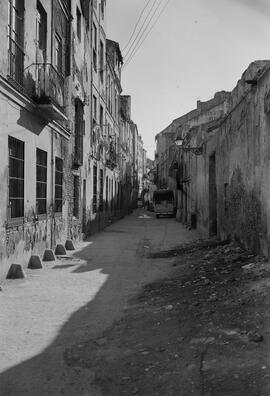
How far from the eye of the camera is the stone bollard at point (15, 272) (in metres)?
8.64

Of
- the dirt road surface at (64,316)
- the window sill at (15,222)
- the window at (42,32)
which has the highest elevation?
the window at (42,32)

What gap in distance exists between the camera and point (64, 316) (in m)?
6.18

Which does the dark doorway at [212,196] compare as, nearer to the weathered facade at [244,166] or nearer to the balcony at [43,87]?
the weathered facade at [244,166]

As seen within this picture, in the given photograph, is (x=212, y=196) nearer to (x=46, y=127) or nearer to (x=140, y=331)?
(x=46, y=127)

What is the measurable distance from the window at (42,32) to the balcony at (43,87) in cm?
33

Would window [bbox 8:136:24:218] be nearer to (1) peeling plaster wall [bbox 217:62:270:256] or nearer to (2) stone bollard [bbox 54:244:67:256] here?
(2) stone bollard [bbox 54:244:67:256]

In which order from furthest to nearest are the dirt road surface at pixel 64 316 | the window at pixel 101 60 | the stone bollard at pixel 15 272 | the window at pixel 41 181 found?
the window at pixel 101 60 → the window at pixel 41 181 → the stone bollard at pixel 15 272 → the dirt road surface at pixel 64 316

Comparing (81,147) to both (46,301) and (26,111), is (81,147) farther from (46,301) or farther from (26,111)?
(46,301)

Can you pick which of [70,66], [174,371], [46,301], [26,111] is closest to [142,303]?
[46,301]

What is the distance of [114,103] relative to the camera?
2992 centimetres

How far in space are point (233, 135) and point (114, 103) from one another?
794 inches

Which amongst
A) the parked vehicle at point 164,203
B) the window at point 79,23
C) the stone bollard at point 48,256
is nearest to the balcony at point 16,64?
the stone bollard at point 48,256

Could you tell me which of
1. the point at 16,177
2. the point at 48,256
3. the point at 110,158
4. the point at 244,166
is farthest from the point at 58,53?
the point at 110,158

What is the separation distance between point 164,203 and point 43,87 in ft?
85.3
